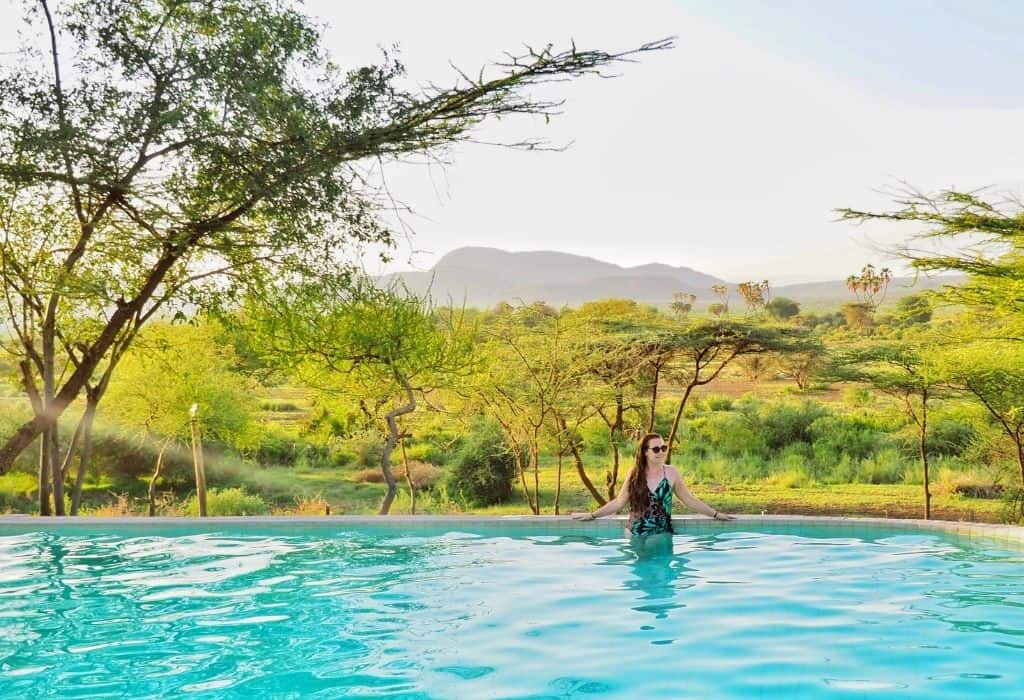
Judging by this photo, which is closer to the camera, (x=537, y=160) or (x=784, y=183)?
(x=537, y=160)

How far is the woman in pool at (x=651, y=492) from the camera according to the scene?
8.29 meters

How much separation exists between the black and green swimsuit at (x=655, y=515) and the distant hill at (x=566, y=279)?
122890 mm

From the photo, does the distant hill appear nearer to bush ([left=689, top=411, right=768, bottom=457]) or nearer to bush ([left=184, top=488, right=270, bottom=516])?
bush ([left=689, top=411, right=768, bottom=457])

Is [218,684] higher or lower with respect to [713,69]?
lower

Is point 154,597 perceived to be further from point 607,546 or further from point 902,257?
point 902,257

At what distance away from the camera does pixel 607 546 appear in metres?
9.16

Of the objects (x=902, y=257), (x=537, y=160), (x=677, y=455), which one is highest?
(x=537, y=160)

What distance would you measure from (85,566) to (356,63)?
5241 millimetres

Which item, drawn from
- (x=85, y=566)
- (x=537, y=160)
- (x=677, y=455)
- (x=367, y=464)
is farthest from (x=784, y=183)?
(x=85, y=566)

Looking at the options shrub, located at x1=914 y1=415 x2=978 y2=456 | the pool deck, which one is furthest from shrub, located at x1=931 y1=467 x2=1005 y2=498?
the pool deck

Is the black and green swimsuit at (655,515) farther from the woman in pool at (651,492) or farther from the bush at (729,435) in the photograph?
the bush at (729,435)

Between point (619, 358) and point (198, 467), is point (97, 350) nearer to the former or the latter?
point (198, 467)

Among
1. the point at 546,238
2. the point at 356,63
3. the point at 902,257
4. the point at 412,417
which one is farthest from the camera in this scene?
the point at 546,238

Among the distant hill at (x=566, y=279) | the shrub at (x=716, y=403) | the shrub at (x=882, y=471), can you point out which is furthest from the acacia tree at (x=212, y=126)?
the distant hill at (x=566, y=279)
